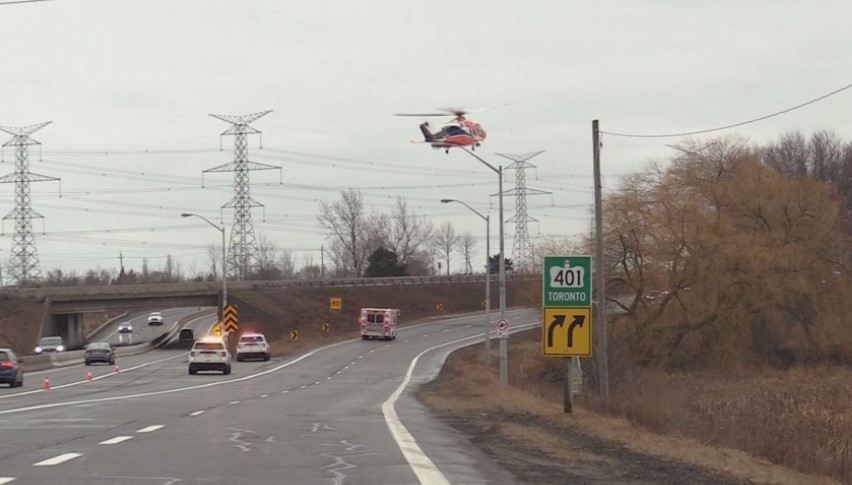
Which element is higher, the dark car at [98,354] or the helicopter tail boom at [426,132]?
the helicopter tail boom at [426,132]

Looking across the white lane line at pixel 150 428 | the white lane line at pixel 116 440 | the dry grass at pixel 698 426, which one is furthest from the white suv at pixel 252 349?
the white lane line at pixel 116 440

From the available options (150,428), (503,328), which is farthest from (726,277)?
(150,428)

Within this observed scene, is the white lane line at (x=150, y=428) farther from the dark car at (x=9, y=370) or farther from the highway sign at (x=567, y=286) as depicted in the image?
the dark car at (x=9, y=370)

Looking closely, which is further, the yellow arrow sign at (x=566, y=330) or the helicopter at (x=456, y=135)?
the helicopter at (x=456, y=135)

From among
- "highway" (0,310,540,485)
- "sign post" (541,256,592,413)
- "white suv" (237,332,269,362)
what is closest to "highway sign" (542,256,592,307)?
"sign post" (541,256,592,413)

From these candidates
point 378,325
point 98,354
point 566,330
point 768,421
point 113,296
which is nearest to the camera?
point 566,330

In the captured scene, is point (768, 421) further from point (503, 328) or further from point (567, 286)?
point (503, 328)

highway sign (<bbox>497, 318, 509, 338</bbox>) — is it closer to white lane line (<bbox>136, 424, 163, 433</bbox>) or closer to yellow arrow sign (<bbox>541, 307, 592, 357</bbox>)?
yellow arrow sign (<bbox>541, 307, 592, 357</bbox>)
